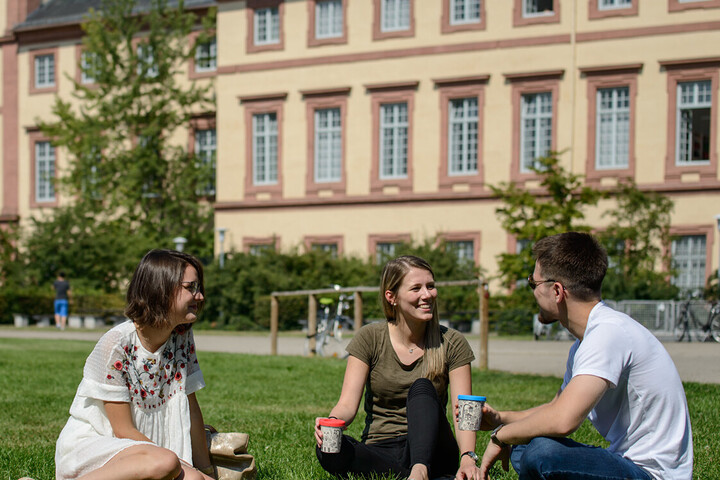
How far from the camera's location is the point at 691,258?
31.3 m

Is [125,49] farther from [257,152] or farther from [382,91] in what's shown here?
[382,91]

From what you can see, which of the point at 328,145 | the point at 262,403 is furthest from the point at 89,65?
the point at 262,403

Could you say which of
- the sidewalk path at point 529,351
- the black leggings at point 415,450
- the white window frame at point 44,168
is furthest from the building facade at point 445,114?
the black leggings at point 415,450

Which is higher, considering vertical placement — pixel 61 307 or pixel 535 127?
pixel 535 127

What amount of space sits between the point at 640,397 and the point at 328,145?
32.1 m

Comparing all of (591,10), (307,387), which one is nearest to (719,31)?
(591,10)

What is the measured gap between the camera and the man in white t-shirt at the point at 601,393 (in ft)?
14.3

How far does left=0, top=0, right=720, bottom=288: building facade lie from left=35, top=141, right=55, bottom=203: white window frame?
7149 mm

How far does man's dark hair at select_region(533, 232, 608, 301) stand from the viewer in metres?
4.53

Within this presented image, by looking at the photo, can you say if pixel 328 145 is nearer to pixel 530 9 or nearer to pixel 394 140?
pixel 394 140

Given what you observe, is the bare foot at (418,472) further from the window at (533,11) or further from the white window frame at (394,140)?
the white window frame at (394,140)

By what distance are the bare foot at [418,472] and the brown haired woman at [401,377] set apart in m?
0.16

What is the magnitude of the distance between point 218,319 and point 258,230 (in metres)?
5.29

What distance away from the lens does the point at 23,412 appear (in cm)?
984
